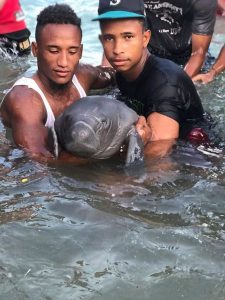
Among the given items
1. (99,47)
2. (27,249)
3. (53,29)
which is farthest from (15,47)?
(27,249)

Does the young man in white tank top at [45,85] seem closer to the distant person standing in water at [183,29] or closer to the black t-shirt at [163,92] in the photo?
the black t-shirt at [163,92]

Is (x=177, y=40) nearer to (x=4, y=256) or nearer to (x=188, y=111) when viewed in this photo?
(x=188, y=111)

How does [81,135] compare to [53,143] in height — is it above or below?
above

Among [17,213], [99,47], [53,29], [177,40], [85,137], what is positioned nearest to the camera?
[17,213]

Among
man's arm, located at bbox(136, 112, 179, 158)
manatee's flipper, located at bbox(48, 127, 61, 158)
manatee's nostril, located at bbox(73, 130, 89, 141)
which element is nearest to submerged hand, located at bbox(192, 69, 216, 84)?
man's arm, located at bbox(136, 112, 179, 158)

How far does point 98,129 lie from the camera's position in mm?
3385

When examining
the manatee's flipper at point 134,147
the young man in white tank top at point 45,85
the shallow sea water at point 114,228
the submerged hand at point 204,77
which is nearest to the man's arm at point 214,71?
the submerged hand at point 204,77

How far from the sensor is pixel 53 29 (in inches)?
148

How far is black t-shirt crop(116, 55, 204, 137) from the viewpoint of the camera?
3.88 m

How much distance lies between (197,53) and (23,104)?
2330 mm

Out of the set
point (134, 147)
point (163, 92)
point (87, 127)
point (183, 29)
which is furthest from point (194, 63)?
point (87, 127)

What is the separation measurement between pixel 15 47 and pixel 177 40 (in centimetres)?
217

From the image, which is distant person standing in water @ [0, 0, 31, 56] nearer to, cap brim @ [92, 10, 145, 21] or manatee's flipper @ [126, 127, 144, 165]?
cap brim @ [92, 10, 145, 21]

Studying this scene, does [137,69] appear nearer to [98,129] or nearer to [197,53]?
[98,129]
